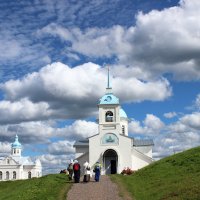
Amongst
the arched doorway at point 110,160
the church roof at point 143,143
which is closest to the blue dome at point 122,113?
the church roof at point 143,143

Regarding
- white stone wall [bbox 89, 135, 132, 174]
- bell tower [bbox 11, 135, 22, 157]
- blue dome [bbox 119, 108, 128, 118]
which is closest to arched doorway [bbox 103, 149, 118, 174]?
white stone wall [bbox 89, 135, 132, 174]

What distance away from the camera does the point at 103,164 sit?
166 ft

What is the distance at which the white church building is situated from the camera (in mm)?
88500

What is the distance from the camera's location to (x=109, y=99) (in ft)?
170

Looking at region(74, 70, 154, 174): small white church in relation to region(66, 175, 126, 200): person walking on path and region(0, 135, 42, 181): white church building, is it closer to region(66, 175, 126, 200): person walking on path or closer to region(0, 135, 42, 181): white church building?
region(66, 175, 126, 200): person walking on path

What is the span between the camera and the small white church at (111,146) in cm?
5003

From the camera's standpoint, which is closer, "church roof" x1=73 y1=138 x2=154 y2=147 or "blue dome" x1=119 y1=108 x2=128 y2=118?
"church roof" x1=73 y1=138 x2=154 y2=147

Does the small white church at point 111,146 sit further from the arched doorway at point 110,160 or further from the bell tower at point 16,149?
the bell tower at point 16,149

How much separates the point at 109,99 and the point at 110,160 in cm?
797

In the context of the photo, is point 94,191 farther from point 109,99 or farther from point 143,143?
point 143,143

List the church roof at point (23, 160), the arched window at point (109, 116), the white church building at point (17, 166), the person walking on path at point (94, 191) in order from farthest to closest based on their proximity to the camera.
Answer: the church roof at point (23, 160) < the white church building at point (17, 166) < the arched window at point (109, 116) < the person walking on path at point (94, 191)

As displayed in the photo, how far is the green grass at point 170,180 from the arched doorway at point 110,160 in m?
19.8

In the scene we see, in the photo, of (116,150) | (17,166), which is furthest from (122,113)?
(17,166)

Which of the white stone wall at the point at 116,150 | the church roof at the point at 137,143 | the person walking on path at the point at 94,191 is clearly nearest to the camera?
the person walking on path at the point at 94,191
